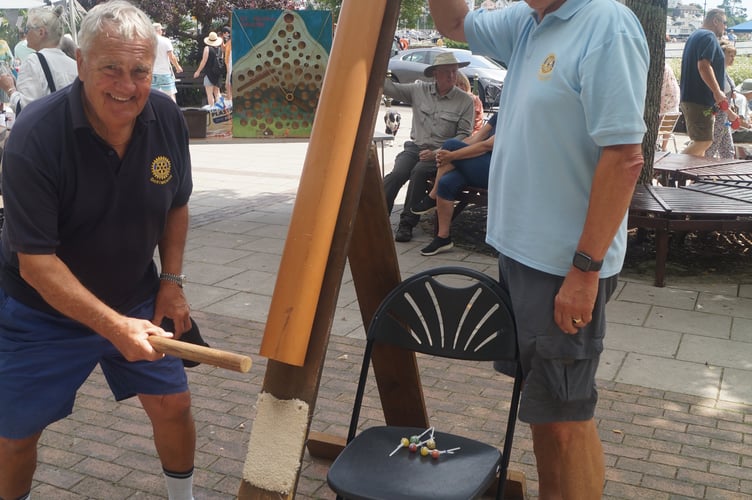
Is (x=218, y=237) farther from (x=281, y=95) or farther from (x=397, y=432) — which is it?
(x=397, y=432)

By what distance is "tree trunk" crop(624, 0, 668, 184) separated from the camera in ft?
22.5

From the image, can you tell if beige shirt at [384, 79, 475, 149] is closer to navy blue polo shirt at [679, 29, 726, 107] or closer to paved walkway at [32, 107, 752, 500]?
paved walkway at [32, 107, 752, 500]

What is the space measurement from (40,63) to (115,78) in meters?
3.70

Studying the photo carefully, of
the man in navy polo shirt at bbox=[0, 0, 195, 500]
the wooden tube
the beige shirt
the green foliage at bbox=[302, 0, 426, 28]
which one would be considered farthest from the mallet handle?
the green foliage at bbox=[302, 0, 426, 28]

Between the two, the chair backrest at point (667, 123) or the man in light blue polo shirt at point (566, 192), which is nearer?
the man in light blue polo shirt at point (566, 192)

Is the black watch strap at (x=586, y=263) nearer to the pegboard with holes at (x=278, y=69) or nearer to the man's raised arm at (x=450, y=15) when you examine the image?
the man's raised arm at (x=450, y=15)

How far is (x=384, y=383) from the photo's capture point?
2902 millimetres

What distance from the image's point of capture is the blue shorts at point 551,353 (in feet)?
7.74

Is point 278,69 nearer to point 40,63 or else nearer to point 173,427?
point 40,63

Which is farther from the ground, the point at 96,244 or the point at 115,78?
the point at 115,78

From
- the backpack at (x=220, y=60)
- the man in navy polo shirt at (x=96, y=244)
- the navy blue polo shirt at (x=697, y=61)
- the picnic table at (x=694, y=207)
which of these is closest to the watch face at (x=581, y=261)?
the man in navy polo shirt at (x=96, y=244)

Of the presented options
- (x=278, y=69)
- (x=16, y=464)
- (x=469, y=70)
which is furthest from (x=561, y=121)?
(x=469, y=70)

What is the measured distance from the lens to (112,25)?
2236mm

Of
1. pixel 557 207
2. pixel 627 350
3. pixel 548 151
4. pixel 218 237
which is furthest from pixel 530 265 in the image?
pixel 218 237
